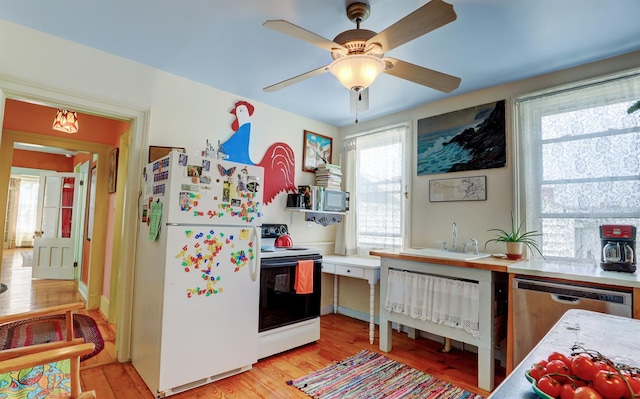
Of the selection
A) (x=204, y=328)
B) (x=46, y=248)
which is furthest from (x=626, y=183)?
(x=46, y=248)

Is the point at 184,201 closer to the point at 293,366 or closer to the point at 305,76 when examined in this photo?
the point at 305,76

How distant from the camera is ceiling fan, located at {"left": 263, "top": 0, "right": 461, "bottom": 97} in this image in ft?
4.51

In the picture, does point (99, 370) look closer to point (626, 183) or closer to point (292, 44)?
point (292, 44)

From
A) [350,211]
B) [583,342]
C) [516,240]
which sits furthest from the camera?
[350,211]

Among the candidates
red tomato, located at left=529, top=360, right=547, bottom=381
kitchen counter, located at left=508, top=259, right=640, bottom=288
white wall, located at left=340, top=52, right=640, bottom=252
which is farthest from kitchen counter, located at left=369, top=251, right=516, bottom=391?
red tomato, located at left=529, top=360, right=547, bottom=381

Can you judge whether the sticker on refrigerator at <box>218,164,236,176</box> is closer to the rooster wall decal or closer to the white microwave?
the rooster wall decal

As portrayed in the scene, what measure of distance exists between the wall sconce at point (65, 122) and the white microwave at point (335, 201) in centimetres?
290

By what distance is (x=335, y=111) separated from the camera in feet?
12.1

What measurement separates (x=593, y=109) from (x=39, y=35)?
4.14 meters

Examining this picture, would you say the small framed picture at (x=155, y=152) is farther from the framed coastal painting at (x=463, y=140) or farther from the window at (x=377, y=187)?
the framed coastal painting at (x=463, y=140)

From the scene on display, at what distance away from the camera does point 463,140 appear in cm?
310

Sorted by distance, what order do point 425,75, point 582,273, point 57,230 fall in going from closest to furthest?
point 425,75 → point 582,273 → point 57,230

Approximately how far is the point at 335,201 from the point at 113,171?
2750 mm

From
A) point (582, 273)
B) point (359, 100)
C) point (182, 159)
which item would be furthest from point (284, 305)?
point (582, 273)
